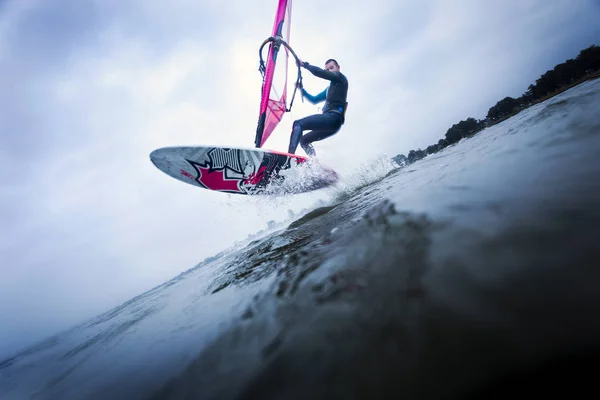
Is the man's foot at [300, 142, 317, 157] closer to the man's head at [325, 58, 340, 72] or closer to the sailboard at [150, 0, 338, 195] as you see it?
the sailboard at [150, 0, 338, 195]

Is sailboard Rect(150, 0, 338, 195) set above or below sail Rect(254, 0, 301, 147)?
below

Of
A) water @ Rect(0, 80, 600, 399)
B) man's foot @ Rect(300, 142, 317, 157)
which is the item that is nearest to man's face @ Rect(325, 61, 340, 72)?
man's foot @ Rect(300, 142, 317, 157)

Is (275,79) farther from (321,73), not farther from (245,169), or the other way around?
(245,169)

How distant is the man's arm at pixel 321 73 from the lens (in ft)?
19.6

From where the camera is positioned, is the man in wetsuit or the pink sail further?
the pink sail

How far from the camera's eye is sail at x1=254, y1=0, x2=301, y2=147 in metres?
7.40

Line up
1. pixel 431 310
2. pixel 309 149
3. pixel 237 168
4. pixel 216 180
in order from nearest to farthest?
pixel 431 310 < pixel 237 168 < pixel 216 180 < pixel 309 149

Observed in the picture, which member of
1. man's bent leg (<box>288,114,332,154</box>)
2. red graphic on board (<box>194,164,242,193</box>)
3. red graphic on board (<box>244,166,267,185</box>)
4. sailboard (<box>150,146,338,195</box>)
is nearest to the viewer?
sailboard (<box>150,146,338,195</box>)

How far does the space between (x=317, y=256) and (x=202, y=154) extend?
462 centimetres

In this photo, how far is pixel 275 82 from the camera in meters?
8.02

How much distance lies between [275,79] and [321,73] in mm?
2550

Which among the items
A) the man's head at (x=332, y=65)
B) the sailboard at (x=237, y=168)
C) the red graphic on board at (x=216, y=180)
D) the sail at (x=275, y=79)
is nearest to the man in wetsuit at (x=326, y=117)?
the man's head at (x=332, y=65)

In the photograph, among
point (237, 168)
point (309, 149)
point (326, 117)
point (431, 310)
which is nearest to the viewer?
point (431, 310)

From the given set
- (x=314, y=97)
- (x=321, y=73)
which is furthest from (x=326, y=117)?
(x=314, y=97)
